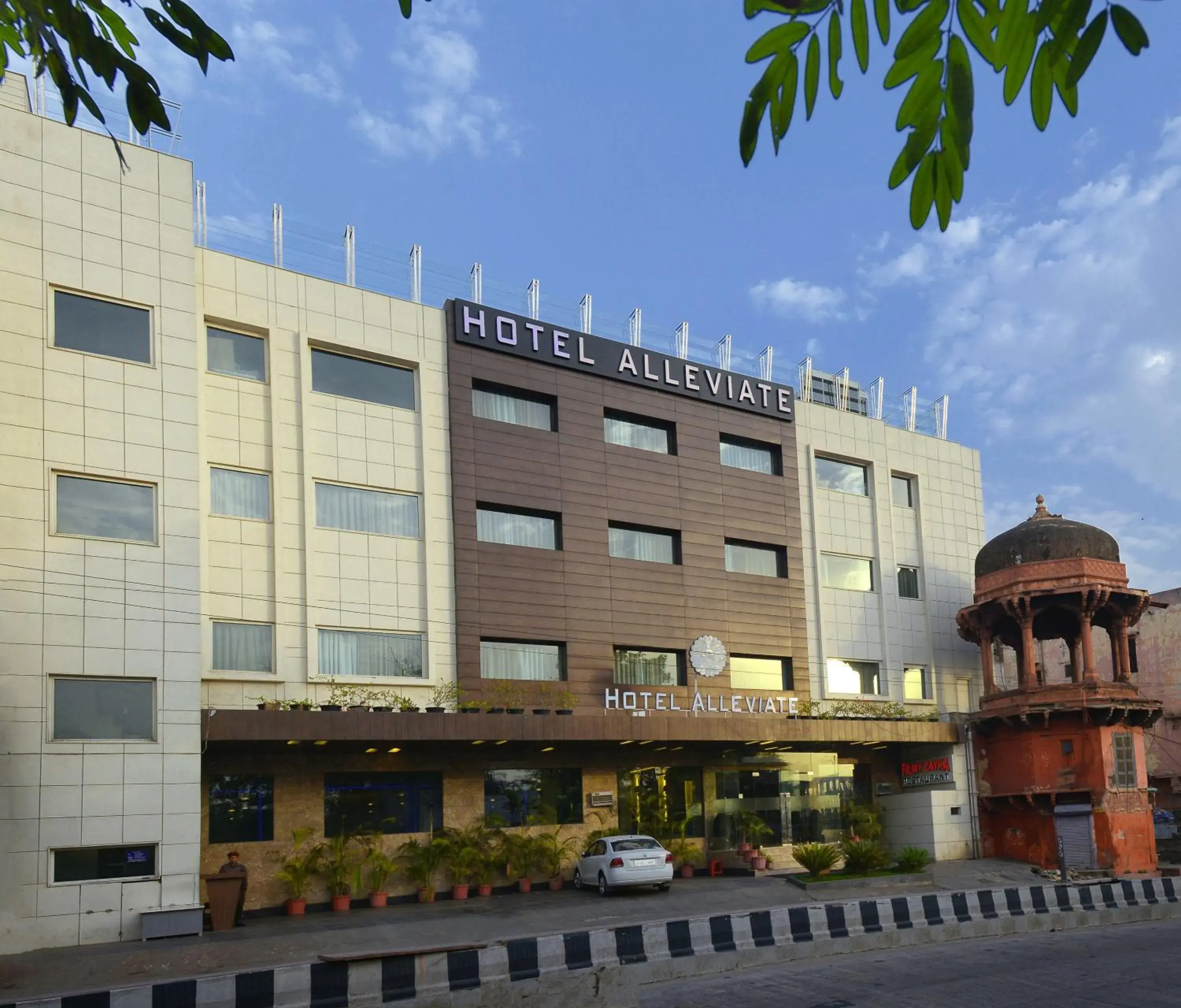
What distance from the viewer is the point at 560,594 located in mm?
35062

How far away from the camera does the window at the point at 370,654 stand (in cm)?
3091

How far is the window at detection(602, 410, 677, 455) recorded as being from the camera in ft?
125

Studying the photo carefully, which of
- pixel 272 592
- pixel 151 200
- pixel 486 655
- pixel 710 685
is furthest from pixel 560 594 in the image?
pixel 151 200

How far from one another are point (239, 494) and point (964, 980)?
20.0 metres

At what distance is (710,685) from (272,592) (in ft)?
45.4

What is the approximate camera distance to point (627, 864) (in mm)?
30094

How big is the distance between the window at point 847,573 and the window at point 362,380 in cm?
1590

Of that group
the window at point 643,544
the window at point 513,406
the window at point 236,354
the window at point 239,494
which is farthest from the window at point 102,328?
the window at point 643,544

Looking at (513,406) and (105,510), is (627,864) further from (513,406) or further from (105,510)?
(105,510)

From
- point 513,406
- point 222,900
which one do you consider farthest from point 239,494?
point 222,900

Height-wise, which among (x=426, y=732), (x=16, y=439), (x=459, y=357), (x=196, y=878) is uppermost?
(x=459, y=357)

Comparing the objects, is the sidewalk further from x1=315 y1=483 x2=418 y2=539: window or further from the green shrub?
x1=315 y1=483 x2=418 y2=539: window

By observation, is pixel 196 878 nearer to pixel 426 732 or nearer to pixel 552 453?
pixel 426 732

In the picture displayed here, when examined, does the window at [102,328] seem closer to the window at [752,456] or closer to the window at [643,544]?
the window at [643,544]
